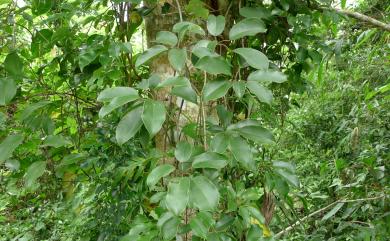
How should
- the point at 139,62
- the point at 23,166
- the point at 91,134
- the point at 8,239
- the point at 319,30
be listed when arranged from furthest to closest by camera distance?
the point at 8,239 < the point at 319,30 < the point at 91,134 < the point at 23,166 < the point at 139,62

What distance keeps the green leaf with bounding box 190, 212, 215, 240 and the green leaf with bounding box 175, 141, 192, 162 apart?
0.26 ft

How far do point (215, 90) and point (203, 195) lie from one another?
0.54 ft

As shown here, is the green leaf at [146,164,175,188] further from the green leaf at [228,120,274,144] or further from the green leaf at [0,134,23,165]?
the green leaf at [0,134,23,165]

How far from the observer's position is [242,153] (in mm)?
595

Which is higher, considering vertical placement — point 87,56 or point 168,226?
point 87,56

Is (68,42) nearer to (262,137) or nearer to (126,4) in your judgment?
(126,4)

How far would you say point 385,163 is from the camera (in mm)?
1527

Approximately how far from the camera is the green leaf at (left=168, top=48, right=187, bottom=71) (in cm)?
60

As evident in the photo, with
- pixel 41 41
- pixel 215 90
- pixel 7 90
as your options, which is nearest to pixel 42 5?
pixel 41 41

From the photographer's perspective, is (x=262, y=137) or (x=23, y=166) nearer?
(x=262, y=137)

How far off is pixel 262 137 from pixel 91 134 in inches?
25.4

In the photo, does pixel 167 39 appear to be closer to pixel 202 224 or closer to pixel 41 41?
pixel 202 224

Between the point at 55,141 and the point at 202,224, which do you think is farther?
the point at 55,141

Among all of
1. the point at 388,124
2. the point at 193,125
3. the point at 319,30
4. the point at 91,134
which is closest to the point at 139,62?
the point at 193,125
